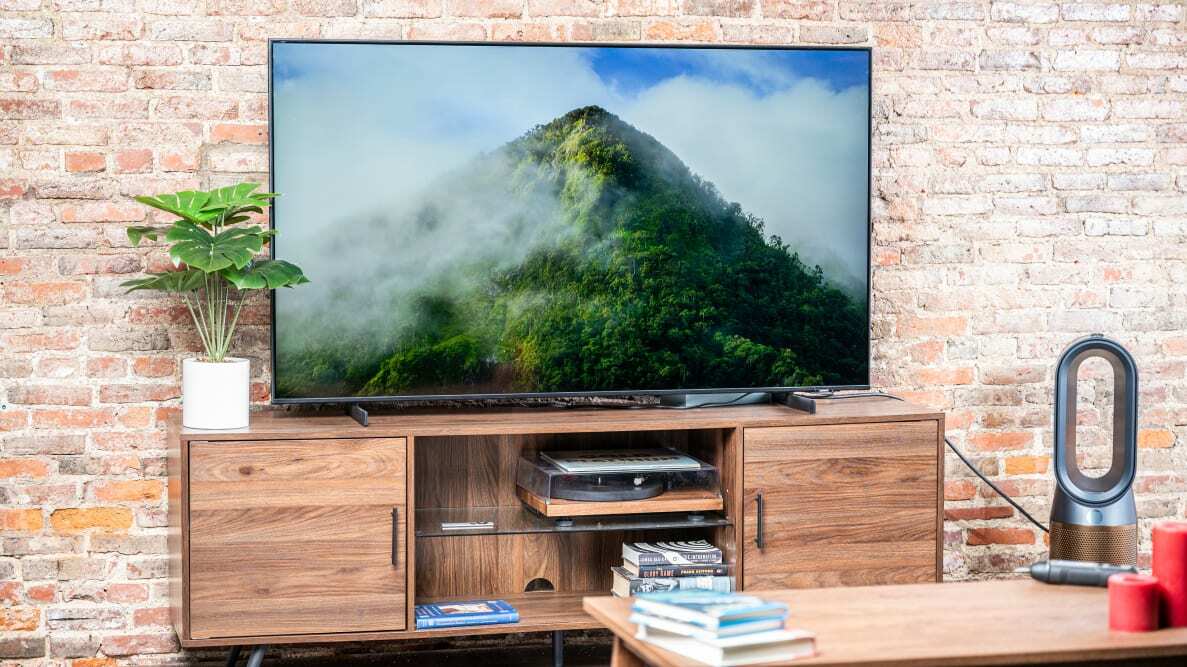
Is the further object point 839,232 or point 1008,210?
point 1008,210

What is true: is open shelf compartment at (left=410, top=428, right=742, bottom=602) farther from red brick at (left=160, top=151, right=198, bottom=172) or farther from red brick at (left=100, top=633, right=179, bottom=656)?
red brick at (left=160, top=151, right=198, bottom=172)

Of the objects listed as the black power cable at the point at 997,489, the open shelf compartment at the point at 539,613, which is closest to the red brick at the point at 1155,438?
the black power cable at the point at 997,489

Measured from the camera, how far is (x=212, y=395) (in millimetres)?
2932

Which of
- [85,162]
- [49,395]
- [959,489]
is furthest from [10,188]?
[959,489]

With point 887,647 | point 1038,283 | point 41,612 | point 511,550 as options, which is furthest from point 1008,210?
point 41,612

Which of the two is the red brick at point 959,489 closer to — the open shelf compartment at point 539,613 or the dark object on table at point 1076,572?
the open shelf compartment at point 539,613

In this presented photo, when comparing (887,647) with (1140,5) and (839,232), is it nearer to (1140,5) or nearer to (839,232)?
(839,232)

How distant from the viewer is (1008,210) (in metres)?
3.73

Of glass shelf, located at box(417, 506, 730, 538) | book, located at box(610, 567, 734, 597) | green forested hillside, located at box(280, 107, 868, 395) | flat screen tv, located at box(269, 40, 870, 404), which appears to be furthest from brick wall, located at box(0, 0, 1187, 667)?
book, located at box(610, 567, 734, 597)

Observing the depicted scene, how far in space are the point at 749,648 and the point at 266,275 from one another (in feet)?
4.95

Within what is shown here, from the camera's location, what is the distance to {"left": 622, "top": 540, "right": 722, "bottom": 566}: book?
319 centimetres

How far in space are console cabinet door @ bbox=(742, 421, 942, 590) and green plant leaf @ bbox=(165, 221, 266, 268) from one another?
1.31 meters

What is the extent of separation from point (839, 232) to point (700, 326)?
0.47m

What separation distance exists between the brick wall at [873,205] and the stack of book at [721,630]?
1.70m
